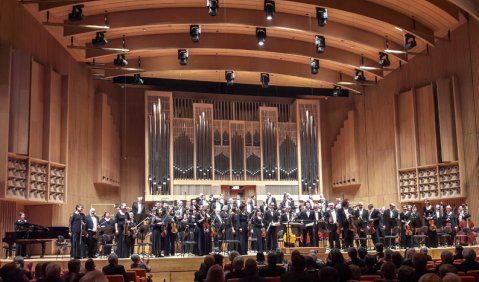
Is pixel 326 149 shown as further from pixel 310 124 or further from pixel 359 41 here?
pixel 359 41

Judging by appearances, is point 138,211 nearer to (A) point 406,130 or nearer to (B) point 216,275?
(A) point 406,130

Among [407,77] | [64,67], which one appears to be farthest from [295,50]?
[64,67]

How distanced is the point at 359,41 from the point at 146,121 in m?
7.57

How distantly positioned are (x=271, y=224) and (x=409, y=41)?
20.9ft

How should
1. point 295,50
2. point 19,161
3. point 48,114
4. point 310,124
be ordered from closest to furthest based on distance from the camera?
point 19,161 < point 48,114 < point 295,50 < point 310,124

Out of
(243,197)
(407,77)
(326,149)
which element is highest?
(407,77)

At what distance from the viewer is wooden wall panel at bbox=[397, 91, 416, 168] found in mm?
17156

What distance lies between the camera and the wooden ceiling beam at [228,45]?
16.4 metres

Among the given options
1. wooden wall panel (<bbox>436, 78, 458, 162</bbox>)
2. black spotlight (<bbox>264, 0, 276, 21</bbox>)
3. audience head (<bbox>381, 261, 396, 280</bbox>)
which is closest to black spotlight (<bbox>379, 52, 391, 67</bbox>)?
wooden wall panel (<bbox>436, 78, 458, 162</bbox>)

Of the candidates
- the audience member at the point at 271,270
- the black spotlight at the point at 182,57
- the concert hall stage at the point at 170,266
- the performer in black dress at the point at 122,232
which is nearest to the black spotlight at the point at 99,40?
the black spotlight at the point at 182,57

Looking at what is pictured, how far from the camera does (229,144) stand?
65.2 ft

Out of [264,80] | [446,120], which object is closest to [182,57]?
[264,80]

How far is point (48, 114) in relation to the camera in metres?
14.4

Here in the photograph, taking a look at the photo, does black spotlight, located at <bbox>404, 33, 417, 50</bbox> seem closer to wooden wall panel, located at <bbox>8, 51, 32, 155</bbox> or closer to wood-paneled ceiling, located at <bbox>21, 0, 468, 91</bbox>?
wood-paneled ceiling, located at <bbox>21, 0, 468, 91</bbox>
